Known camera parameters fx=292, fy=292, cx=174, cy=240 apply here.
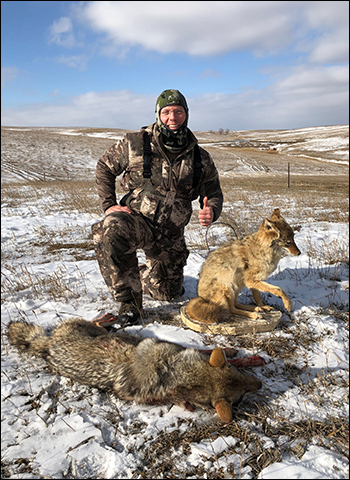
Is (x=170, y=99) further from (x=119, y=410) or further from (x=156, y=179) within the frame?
(x=119, y=410)

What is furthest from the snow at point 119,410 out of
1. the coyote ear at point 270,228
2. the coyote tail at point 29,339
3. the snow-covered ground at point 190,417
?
the coyote ear at point 270,228

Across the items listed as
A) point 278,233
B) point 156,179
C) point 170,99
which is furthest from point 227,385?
point 170,99

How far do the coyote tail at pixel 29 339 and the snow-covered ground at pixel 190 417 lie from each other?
149 mm

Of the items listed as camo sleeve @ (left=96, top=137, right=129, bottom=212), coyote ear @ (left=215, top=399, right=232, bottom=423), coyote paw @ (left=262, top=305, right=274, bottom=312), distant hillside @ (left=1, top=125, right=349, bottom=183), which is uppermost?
distant hillside @ (left=1, top=125, right=349, bottom=183)

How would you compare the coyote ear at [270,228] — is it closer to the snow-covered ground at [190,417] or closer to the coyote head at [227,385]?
the snow-covered ground at [190,417]

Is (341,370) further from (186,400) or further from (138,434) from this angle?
(138,434)

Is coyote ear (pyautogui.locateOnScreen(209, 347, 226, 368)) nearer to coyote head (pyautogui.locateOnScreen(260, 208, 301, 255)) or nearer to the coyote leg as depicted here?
the coyote leg

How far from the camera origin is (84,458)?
2.39m

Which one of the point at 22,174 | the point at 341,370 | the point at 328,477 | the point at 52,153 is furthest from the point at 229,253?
the point at 52,153

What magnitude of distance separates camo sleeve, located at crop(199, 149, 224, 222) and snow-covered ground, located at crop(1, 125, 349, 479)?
5.93 feet

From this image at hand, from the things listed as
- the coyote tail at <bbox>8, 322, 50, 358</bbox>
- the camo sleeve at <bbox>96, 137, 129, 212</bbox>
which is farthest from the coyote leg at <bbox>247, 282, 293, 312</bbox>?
the coyote tail at <bbox>8, 322, 50, 358</bbox>

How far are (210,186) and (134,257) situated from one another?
6.07ft

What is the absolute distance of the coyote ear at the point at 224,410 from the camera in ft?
8.12

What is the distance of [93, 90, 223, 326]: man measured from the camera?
4.43 metres
